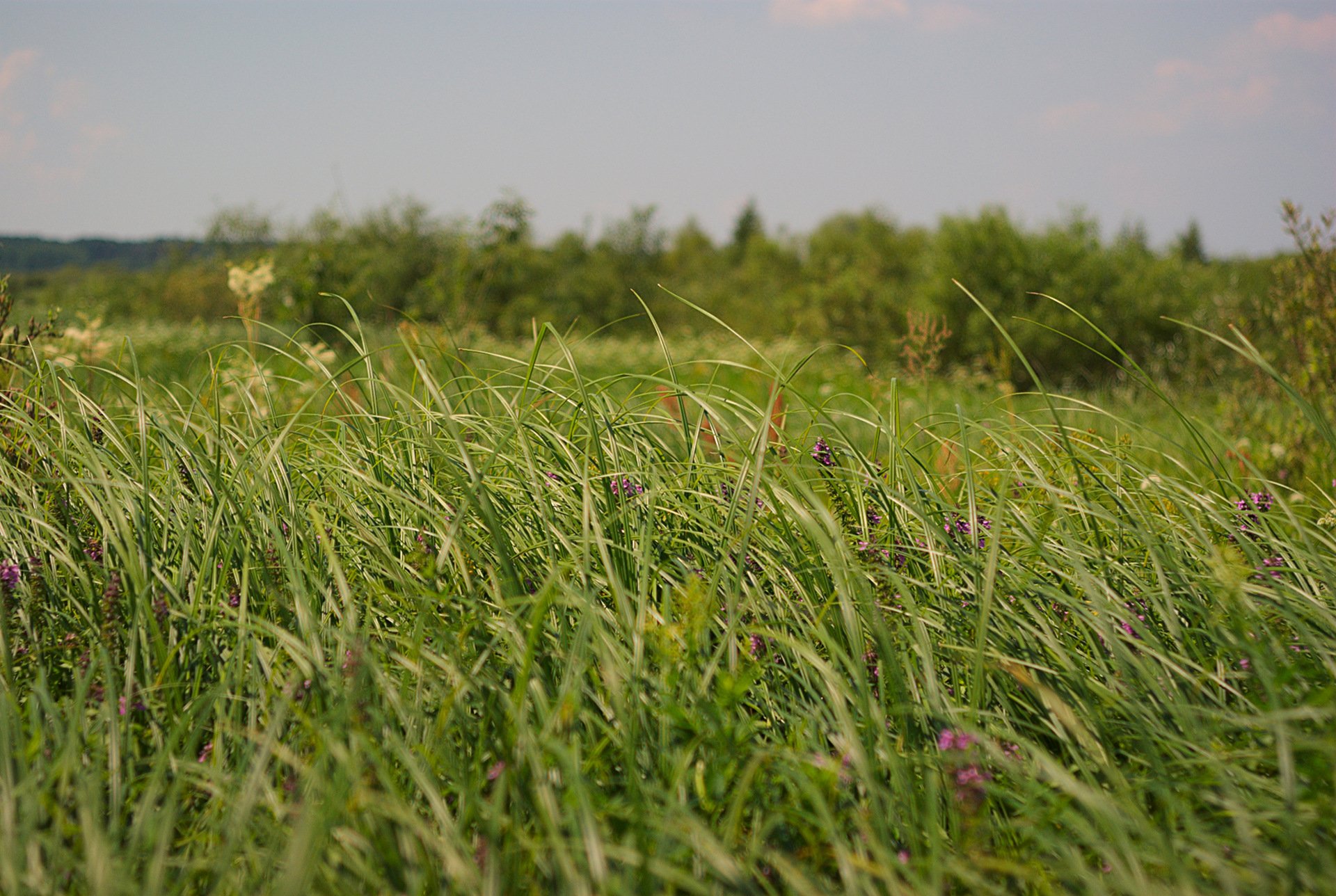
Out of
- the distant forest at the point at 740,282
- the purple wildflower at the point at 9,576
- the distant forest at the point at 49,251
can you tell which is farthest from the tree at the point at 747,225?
the purple wildflower at the point at 9,576

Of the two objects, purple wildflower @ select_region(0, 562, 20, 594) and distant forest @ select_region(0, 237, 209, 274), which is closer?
purple wildflower @ select_region(0, 562, 20, 594)

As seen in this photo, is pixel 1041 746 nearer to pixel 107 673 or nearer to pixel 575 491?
pixel 575 491

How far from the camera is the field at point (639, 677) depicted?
0.99 m

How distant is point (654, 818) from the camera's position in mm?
981

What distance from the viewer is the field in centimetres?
99

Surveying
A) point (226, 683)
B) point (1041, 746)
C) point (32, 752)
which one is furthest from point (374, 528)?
point (1041, 746)

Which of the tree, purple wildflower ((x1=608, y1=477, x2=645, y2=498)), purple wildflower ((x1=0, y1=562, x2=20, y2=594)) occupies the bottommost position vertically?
purple wildflower ((x1=0, y1=562, x2=20, y2=594))

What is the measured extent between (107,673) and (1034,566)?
1.61 m

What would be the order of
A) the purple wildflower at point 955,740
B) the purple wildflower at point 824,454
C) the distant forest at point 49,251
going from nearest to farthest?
the purple wildflower at point 955,740 < the purple wildflower at point 824,454 < the distant forest at point 49,251

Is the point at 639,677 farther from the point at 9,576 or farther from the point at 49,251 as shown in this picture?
the point at 49,251

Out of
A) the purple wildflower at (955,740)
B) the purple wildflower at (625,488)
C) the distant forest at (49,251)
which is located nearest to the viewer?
the purple wildflower at (955,740)

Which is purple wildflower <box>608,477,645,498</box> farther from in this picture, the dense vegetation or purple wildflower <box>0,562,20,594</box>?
purple wildflower <box>0,562,20,594</box>

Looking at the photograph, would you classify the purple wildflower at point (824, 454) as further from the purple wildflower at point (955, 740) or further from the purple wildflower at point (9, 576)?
the purple wildflower at point (9, 576)

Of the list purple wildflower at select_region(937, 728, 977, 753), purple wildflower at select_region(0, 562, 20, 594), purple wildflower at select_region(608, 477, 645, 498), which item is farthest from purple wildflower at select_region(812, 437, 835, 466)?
purple wildflower at select_region(0, 562, 20, 594)
